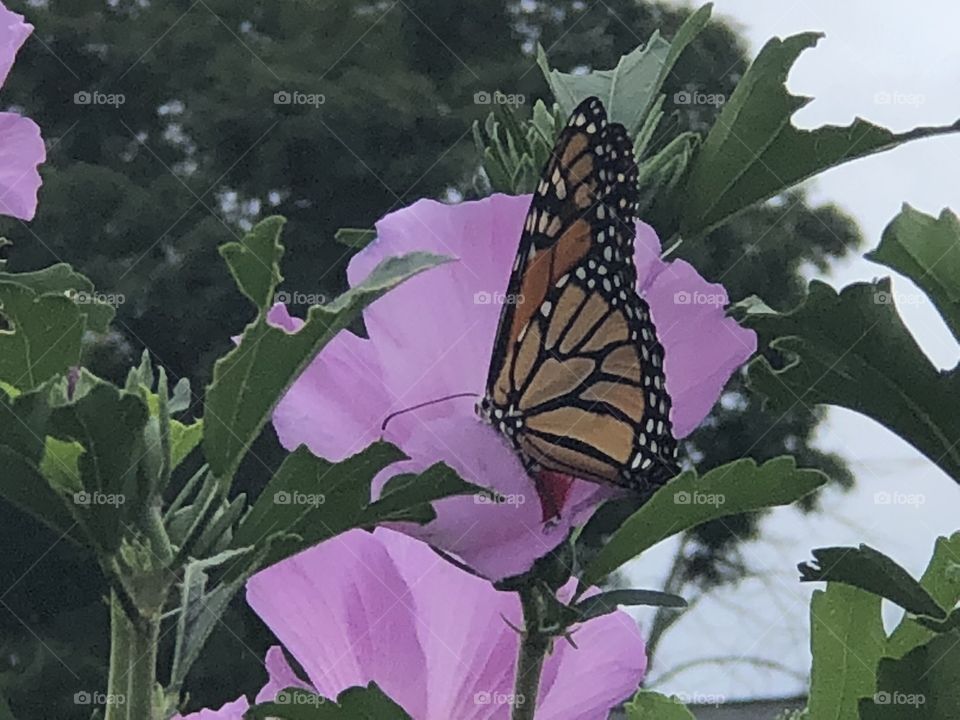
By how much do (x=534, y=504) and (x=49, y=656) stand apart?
16.2ft

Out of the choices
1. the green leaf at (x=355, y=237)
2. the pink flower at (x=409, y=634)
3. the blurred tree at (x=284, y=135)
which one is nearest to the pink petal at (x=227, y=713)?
the pink flower at (x=409, y=634)

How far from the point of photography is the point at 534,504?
260 mm

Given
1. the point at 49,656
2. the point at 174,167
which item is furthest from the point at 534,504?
the point at 174,167

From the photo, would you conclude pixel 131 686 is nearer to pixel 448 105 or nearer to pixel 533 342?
pixel 533 342

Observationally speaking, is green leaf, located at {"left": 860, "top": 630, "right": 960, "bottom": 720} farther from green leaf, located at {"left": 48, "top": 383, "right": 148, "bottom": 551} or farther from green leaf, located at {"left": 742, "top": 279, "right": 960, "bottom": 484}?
green leaf, located at {"left": 48, "top": 383, "right": 148, "bottom": 551}

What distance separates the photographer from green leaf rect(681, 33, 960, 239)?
11.4 inches

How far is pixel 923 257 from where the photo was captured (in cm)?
33

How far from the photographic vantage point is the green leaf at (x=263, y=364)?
23cm

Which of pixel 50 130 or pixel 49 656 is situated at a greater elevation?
pixel 50 130

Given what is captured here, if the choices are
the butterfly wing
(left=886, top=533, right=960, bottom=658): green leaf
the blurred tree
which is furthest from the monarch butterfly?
the blurred tree

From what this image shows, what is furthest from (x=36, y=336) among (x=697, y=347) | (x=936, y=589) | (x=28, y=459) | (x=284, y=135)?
(x=284, y=135)

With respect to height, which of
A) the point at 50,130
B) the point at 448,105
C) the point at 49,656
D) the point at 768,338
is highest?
the point at 448,105

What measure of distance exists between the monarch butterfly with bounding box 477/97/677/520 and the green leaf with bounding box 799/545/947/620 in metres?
0.04

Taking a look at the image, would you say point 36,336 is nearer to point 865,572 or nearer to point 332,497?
point 332,497
